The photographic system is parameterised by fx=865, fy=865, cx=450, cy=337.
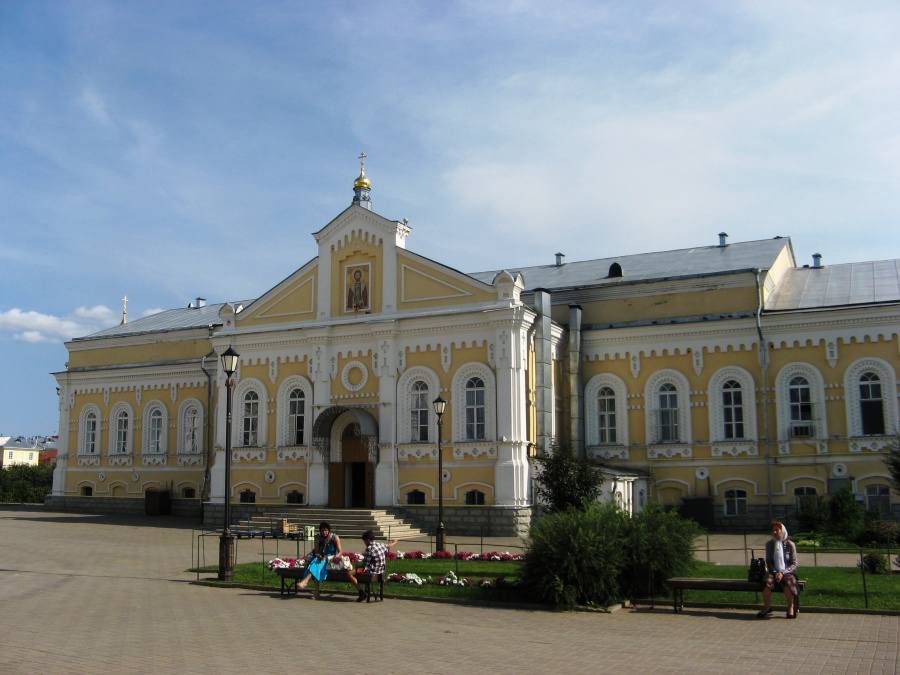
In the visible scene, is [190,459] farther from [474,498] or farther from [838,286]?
[838,286]

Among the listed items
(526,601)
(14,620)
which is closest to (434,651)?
(526,601)

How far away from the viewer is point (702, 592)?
15.3m

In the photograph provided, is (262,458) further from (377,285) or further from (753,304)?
(753,304)

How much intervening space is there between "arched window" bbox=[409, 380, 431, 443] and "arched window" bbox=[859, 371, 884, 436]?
48.4 ft

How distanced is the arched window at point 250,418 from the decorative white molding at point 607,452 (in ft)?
43.3

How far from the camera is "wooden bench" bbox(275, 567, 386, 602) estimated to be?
1552 cm

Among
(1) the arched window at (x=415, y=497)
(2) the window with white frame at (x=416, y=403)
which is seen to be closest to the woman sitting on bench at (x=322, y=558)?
(1) the arched window at (x=415, y=497)

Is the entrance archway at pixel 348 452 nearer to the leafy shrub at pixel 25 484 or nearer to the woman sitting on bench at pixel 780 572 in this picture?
the woman sitting on bench at pixel 780 572

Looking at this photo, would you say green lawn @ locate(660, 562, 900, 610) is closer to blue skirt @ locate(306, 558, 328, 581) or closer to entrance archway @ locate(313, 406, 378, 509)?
blue skirt @ locate(306, 558, 328, 581)

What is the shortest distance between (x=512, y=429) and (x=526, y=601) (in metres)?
14.2

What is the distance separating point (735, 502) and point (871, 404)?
556cm

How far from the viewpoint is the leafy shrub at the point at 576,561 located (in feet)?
47.2

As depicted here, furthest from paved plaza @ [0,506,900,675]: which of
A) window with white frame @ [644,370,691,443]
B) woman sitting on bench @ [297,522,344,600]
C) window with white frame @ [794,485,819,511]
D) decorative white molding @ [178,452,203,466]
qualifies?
decorative white molding @ [178,452,203,466]

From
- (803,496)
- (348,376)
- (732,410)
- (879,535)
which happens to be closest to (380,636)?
(879,535)
